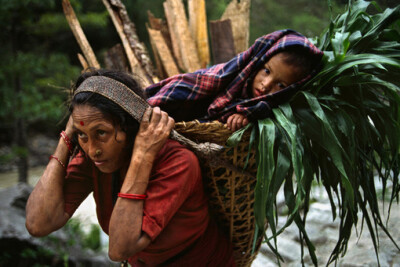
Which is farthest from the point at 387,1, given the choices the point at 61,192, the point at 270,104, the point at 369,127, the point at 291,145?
the point at 61,192

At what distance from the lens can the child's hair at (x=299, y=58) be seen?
144 cm

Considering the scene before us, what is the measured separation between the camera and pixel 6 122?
7.06 metres

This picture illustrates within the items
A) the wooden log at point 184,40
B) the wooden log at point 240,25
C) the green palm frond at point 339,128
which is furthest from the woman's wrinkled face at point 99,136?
the wooden log at point 240,25

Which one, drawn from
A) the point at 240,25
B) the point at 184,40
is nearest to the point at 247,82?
the point at 184,40

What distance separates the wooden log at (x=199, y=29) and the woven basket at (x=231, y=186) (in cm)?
146

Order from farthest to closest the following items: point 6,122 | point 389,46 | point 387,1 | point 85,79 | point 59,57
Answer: point 6,122, point 59,57, point 387,1, point 389,46, point 85,79

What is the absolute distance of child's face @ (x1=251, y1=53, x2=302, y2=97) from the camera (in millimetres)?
1457

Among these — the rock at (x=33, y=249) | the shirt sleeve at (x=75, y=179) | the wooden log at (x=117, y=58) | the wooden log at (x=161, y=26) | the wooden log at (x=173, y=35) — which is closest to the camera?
the shirt sleeve at (x=75, y=179)

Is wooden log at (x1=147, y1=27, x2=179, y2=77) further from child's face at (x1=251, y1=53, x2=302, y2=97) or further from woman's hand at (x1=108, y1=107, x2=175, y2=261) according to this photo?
woman's hand at (x1=108, y1=107, x2=175, y2=261)

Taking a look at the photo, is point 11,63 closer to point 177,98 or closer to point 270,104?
point 177,98

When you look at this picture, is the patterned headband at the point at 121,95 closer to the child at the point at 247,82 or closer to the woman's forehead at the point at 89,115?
the woman's forehead at the point at 89,115

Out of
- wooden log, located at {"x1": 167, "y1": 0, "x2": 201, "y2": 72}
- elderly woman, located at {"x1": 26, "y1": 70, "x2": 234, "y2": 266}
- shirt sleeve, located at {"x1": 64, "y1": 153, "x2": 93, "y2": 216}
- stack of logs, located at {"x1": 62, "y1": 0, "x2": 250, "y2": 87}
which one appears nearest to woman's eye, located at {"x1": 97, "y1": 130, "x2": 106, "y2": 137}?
elderly woman, located at {"x1": 26, "y1": 70, "x2": 234, "y2": 266}

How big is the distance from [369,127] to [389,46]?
0.36 metres

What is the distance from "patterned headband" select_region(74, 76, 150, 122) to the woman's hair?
0.07 feet
